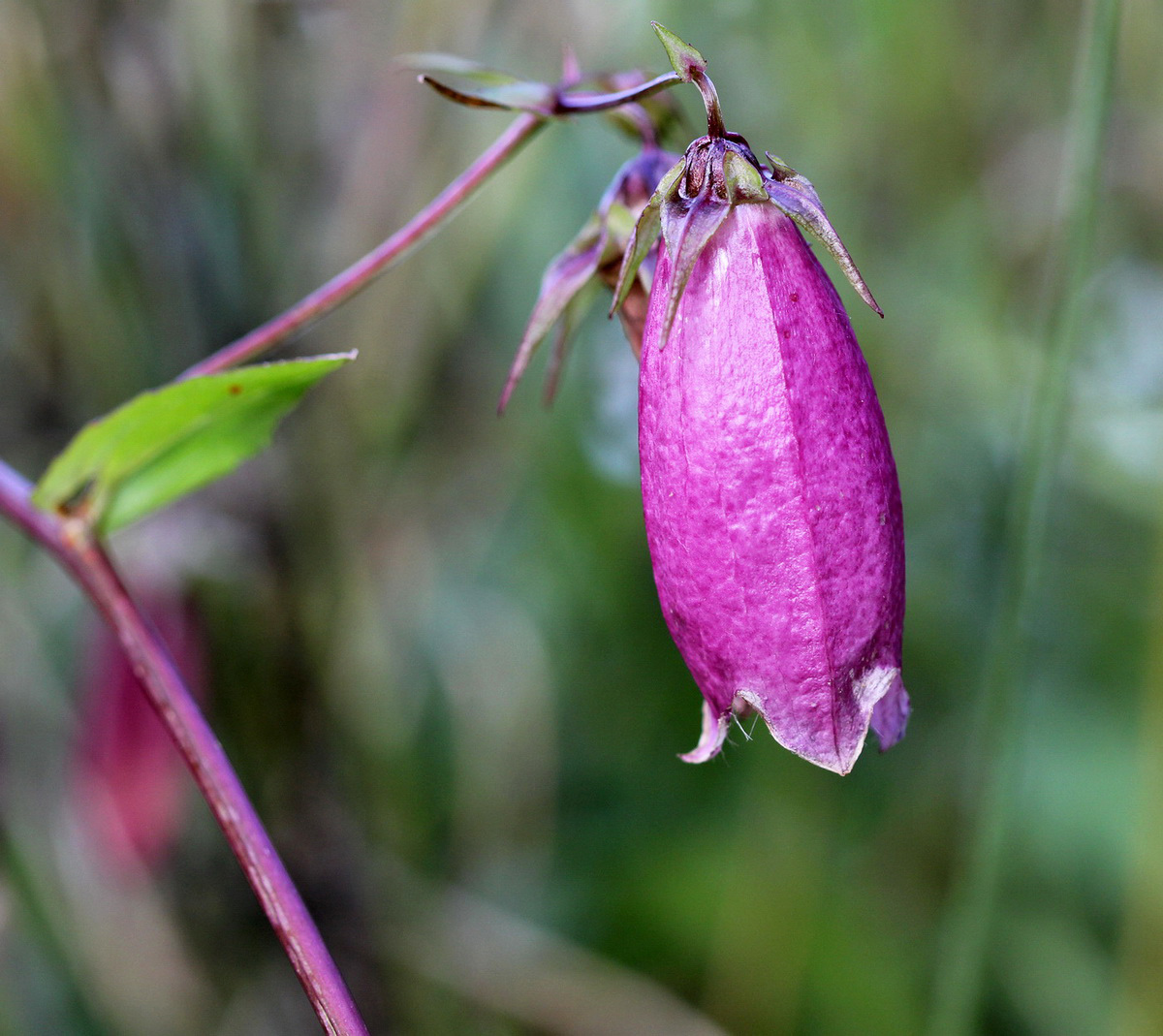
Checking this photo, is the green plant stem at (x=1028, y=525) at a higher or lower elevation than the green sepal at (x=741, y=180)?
lower

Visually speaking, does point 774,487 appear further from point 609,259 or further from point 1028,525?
Result: point 1028,525

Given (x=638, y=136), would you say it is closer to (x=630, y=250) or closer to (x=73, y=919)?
(x=630, y=250)

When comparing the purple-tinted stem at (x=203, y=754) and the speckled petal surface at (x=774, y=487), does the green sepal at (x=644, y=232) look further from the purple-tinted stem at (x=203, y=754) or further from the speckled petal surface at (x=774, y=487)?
the purple-tinted stem at (x=203, y=754)

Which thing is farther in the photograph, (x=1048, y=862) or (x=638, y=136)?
(x=1048, y=862)

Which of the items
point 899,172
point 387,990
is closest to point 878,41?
point 899,172

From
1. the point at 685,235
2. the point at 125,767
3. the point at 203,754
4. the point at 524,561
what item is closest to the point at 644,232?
the point at 685,235

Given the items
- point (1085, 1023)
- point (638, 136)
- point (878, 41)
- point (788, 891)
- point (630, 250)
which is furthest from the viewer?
point (878, 41)

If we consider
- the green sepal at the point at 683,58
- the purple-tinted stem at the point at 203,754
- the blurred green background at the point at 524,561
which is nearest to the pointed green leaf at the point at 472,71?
the green sepal at the point at 683,58
